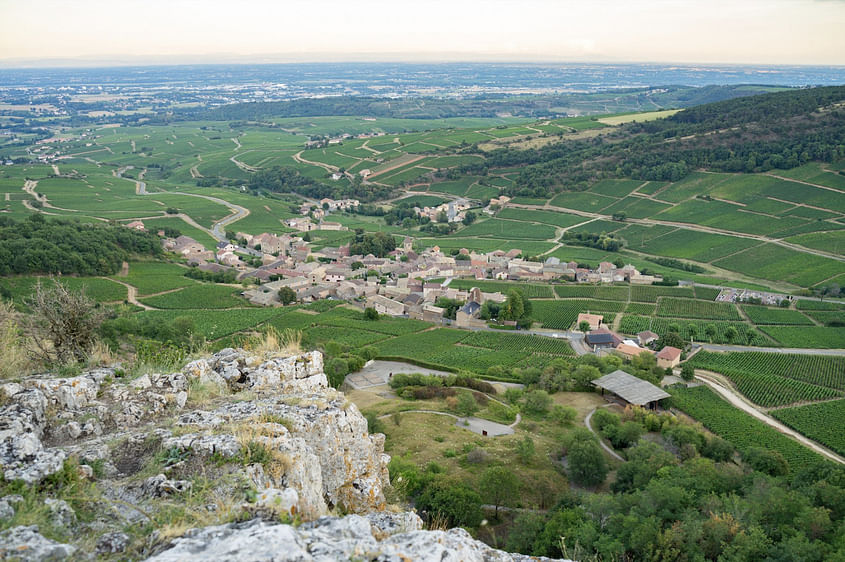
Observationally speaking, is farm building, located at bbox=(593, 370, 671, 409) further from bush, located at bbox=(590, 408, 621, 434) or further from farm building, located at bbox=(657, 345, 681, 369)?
farm building, located at bbox=(657, 345, 681, 369)

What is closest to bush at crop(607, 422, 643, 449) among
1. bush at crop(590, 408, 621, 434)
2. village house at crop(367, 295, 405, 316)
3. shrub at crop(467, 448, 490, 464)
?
bush at crop(590, 408, 621, 434)

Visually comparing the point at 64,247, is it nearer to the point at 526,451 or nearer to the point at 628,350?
the point at 526,451

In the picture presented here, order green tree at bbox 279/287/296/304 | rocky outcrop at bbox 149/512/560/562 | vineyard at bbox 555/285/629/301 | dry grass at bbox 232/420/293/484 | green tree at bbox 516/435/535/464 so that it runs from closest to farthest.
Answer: rocky outcrop at bbox 149/512/560/562 < dry grass at bbox 232/420/293/484 < green tree at bbox 516/435/535/464 < green tree at bbox 279/287/296/304 < vineyard at bbox 555/285/629/301

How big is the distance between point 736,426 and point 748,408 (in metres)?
4.70

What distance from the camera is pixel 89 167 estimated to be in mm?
134000

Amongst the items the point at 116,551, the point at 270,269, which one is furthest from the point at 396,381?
the point at 270,269

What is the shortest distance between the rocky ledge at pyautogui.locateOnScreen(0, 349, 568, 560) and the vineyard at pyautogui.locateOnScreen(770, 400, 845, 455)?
104 ft

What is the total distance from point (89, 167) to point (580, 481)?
143 metres

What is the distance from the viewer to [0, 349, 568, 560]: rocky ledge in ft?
16.7

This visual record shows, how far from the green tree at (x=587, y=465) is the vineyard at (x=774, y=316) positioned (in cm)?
3782

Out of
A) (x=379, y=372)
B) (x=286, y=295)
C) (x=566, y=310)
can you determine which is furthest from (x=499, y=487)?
(x=286, y=295)

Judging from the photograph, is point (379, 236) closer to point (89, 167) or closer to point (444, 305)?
point (444, 305)

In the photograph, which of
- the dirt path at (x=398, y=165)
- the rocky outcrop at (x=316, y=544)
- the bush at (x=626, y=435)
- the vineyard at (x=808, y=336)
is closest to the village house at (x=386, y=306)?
the bush at (x=626, y=435)

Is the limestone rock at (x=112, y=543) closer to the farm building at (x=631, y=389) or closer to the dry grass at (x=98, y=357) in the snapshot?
the dry grass at (x=98, y=357)
